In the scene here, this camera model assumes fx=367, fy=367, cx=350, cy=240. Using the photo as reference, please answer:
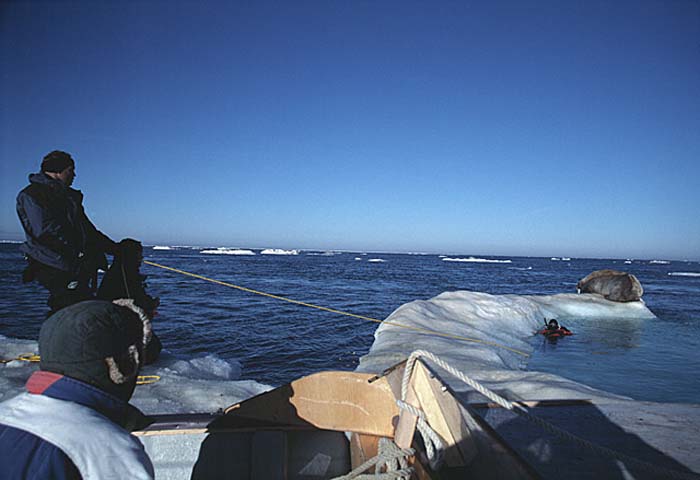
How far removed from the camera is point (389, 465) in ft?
6.79

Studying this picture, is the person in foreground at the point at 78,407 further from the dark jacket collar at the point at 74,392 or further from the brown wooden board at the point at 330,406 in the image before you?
the brown wooden board at the point at 330,406

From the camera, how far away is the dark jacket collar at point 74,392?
122 centimetres

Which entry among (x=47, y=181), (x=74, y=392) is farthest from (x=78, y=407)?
(x=47, y=181)

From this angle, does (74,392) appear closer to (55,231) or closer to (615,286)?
(55,231)

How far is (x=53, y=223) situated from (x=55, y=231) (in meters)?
0.08

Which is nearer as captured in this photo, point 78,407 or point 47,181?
point 78,407

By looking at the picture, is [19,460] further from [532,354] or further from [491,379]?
[532,354]

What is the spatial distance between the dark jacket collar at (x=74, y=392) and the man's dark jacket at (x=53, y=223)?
9.02ft

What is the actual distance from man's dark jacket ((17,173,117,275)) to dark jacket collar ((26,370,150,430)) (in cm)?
275

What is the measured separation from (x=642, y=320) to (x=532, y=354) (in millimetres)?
8254

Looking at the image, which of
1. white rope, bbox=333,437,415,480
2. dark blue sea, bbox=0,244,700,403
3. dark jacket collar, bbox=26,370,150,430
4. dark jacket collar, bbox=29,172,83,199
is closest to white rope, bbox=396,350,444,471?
white rope, bbox=333,437,415,480

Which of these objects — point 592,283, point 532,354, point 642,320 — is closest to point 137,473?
point 532,354

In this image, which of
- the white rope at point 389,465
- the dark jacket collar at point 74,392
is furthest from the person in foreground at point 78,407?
the white rope at point 389,465

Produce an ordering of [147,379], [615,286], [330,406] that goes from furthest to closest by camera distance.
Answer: [615,286], [147,379], [330,406]
